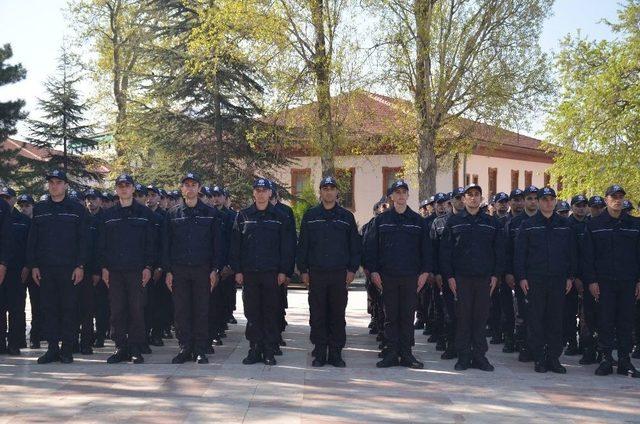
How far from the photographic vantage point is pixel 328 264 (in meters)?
10.3

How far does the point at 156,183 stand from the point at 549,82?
14.6m

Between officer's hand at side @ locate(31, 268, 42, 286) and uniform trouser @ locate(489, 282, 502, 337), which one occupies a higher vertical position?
officer's hand at side @ locate(31, 268, 42, 286)

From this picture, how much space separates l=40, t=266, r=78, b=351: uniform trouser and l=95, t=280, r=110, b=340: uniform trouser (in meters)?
1.44

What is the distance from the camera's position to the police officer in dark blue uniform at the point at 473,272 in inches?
400

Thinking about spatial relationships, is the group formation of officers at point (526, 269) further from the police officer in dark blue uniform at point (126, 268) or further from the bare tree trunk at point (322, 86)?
the bare tree trunk at point (322, 86)

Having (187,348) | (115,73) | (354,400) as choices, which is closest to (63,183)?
(187,348)

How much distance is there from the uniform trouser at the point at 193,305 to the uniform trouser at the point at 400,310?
2.25 m

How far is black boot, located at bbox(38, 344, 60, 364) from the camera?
10375mm

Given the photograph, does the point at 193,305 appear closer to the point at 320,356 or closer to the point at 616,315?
the point at 320,356

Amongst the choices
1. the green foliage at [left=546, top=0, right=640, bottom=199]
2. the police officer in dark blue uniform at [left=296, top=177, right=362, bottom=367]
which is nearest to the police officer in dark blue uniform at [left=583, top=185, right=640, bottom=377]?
the police officer in dark blue uniform at [left=296, top=177, right=362, bottom=367]

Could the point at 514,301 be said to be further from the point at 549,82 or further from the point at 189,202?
the point at 549,82

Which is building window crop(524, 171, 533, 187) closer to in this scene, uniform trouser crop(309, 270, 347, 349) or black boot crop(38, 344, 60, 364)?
uniform trouser crop(309, 270, 347, 349)

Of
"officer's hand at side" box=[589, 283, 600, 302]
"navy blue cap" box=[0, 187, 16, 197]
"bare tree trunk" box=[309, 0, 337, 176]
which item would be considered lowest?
"officer's hand at side" box=[589, 283, 600, 302]

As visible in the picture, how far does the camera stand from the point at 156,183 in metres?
31.8
